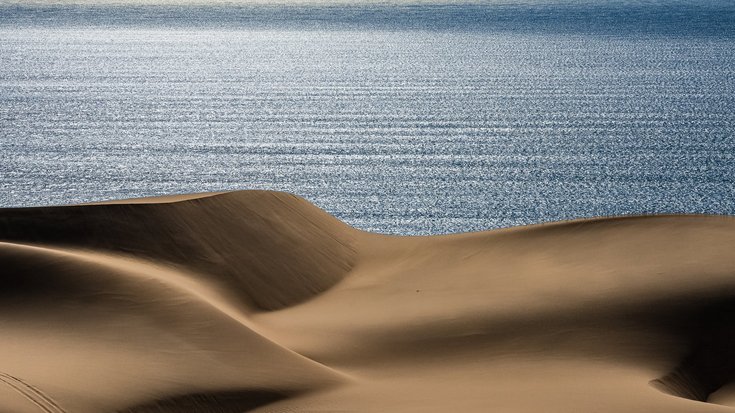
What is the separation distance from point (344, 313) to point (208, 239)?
842mm

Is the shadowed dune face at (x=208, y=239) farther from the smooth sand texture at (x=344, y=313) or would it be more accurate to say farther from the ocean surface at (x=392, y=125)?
the ocean surface at (x=392, y=125)

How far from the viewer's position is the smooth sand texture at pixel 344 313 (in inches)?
139

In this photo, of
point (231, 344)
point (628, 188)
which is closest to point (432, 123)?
point (628, 188)

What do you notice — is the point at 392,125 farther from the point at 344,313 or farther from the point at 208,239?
the point at 344,313

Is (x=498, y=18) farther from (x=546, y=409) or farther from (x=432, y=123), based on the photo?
(x=546, y=409)

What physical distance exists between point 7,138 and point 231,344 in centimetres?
757

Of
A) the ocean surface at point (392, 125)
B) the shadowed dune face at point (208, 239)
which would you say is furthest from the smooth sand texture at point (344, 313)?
the ocean surface at point (392, 125)

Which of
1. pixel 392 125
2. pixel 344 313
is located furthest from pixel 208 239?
pixel 392 125

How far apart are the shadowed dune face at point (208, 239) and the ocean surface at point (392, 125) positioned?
5.82 feet

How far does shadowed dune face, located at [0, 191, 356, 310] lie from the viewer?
4863 mm

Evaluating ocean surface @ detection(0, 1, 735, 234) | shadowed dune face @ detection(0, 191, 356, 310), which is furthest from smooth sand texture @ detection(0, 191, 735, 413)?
ocean surface @ detection(0, 1, 735, 234)

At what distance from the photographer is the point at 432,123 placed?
11.4 m

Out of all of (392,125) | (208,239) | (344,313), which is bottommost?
(344,313)

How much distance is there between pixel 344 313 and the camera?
15.2 feet
